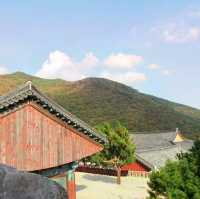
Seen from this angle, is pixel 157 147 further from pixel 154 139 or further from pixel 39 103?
pixel 39 103

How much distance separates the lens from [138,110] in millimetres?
141000

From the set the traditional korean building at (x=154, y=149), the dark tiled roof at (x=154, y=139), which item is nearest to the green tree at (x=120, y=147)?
the traditional korean building at (x=154, y=149)

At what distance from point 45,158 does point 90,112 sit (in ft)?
380

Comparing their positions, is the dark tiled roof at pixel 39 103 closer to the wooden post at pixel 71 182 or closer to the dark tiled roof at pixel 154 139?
the wooden post at pixel 71 182

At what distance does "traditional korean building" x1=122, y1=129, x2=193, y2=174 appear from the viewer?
181ft

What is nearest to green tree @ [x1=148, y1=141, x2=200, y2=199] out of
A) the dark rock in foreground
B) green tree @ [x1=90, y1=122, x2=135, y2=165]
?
the dark rock in foreground

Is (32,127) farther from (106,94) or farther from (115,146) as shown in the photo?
(106,94)

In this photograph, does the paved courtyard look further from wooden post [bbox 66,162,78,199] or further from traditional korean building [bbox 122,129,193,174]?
wooden post [bbox 66,162,78,199]

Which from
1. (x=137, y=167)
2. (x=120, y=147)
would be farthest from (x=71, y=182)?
(x=137, y=167)

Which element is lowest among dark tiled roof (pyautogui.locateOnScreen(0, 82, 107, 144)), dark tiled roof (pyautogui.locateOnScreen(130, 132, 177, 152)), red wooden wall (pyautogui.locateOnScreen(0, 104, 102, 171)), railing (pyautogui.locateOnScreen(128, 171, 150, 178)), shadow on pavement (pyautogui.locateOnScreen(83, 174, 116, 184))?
shadow on pavement (pyautogui.locateOnScreen(83, 174, 116, 184))

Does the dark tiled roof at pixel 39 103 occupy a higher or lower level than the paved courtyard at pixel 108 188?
higher

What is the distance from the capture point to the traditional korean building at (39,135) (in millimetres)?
21516

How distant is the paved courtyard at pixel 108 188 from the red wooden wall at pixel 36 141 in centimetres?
1521

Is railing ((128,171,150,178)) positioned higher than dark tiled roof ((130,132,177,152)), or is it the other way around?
dark tiled roof ((130,132,177,152))
